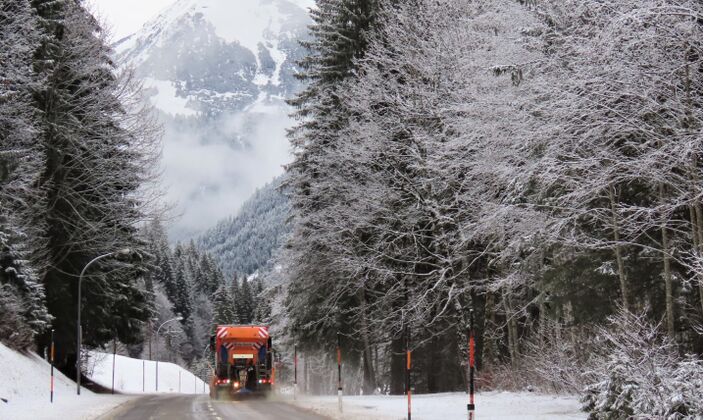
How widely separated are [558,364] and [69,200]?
74.3ft

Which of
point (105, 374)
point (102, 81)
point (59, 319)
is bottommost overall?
point (105, 374)

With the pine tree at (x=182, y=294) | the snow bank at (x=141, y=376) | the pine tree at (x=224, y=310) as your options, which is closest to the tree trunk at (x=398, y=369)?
the snow bank at (x=141, y=376)

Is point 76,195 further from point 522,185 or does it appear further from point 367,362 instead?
point 522,185

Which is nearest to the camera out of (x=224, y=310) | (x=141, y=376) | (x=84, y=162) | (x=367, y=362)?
(x=367, y=362)

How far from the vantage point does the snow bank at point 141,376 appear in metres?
69.8

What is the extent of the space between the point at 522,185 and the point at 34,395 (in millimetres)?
19407

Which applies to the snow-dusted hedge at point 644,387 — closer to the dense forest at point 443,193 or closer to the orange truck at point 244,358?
the dense forest at point 443,193

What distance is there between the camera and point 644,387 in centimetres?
1048

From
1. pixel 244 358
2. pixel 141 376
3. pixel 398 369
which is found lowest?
pixel 141 376

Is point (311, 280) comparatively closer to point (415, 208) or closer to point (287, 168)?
point (287, 168)

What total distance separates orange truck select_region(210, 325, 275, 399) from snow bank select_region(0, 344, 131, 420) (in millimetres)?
4786

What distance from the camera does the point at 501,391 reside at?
2019cm

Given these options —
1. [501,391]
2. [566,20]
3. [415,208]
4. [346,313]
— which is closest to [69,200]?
[346,313]

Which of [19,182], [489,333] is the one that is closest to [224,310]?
[19,182]
